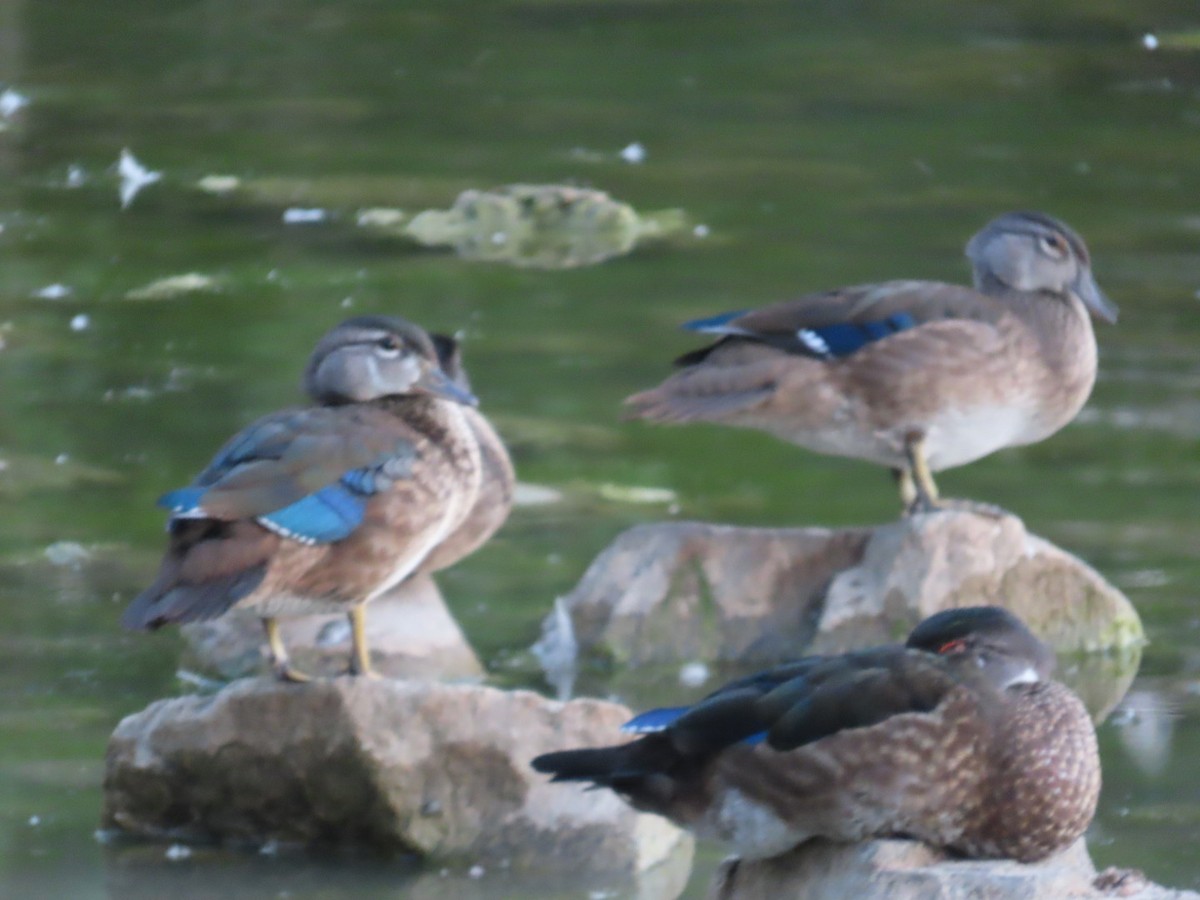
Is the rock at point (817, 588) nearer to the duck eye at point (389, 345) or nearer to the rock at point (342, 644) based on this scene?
the rock at point (342, 644)

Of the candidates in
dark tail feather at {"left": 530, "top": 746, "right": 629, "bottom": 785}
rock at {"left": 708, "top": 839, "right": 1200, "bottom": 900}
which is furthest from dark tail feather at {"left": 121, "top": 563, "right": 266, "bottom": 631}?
rock at {"left": 708, "top": 839, "right": 1200, "bottom": 900}

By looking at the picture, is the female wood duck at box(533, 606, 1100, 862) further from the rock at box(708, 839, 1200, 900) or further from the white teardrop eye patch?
the white teardrop eye patch

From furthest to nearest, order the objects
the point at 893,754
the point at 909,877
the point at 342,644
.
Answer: the point at 342,644 → the point at 893,754 → the point at 909,877

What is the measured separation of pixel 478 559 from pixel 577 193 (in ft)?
13.6

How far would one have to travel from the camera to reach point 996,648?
13.1ft

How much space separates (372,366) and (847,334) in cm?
147

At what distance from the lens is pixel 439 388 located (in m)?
5.38

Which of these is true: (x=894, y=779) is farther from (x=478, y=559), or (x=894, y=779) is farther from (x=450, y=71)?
(x=450, y=71)

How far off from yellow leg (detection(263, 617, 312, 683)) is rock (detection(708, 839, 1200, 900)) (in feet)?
3.47

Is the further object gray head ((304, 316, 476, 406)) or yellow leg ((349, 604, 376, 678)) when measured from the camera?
gray head ((304, 316, 476, 406))

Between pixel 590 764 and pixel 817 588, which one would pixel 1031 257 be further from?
pixel 590 764

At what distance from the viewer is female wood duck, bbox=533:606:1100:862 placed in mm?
3893

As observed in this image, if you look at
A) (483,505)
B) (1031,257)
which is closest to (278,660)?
(483,505)

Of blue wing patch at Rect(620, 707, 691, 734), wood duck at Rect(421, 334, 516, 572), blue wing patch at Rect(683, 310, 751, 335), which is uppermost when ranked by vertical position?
blue wing patch at Rect(620, 707, 691, 734)
